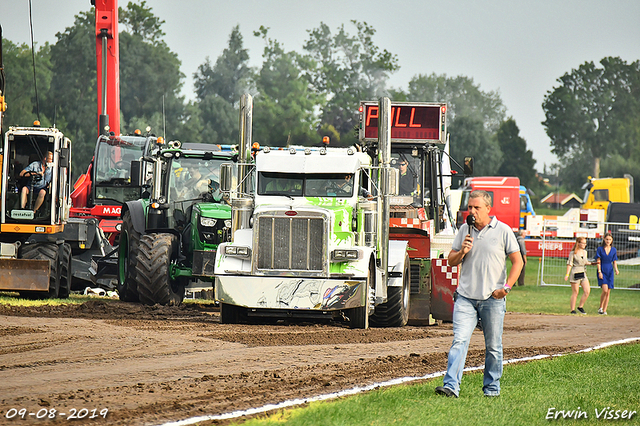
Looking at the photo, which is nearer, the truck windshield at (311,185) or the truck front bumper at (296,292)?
the truck front bumper at (296,292)

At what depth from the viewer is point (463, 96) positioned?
14775cm

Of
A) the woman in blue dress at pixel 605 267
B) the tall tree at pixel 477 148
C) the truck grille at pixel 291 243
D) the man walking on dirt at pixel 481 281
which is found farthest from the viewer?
the tall tree at pixel 477 148

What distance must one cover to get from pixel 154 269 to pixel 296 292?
3953mm

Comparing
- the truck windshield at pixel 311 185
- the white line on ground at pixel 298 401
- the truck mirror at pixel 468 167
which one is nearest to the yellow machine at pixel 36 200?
the truck windshield at pixel 311 185

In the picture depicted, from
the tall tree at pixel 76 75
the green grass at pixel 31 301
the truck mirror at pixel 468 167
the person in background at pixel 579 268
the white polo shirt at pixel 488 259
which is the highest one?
the tall tree at pixel 76 75

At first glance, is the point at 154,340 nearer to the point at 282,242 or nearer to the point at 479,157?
the point at 282,242

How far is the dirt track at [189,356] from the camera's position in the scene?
7781 millimetres

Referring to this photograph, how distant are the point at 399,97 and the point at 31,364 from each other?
7885 cm

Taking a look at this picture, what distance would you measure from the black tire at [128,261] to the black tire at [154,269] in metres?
0.23

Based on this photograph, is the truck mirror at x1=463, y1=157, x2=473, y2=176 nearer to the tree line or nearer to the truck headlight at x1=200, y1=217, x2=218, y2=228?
the truck headlight at x1=200, y1=217, x2=218, y2=228

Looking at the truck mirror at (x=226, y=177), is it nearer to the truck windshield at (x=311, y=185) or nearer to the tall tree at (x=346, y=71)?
the truck windshield at (x=311, y=185)

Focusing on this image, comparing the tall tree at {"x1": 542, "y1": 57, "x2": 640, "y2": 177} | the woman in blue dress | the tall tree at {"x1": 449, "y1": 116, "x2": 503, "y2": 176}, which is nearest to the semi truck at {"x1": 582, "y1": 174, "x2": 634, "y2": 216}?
the woman in blue dress

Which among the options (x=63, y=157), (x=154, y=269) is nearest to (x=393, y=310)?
(x=154, y=269)

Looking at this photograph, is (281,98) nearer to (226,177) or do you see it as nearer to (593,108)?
(593,108)
